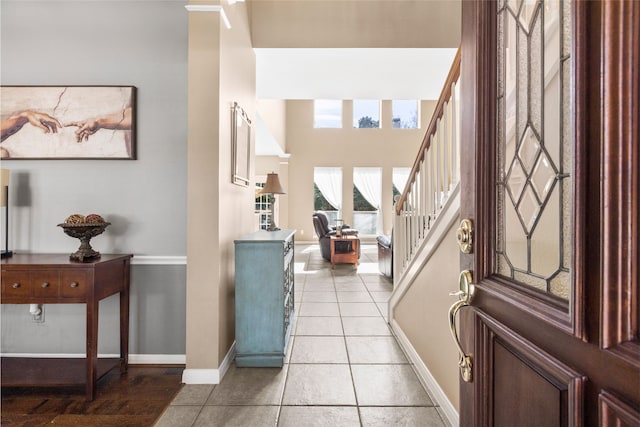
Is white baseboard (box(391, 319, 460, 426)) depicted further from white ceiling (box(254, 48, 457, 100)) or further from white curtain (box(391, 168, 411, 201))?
white curtain (box(391, 168, 411, 201))

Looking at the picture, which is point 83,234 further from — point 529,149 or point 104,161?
point 529,149

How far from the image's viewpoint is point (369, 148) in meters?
9.80

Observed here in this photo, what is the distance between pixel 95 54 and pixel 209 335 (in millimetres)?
2127

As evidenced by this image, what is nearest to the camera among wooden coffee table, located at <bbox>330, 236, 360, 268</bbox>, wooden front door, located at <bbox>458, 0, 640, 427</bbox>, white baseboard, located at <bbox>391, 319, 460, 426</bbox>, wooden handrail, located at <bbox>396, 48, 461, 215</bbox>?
wooden front door, located at <bbox>458, 0, 640, 427</bbox>

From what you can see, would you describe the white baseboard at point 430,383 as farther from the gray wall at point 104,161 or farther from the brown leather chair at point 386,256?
the brown leather chair at point 386,256

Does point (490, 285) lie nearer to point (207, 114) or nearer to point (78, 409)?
point (207, 114)

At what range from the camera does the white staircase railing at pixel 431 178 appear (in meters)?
1.92

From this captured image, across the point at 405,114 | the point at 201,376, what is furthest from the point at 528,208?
the point at 405,114

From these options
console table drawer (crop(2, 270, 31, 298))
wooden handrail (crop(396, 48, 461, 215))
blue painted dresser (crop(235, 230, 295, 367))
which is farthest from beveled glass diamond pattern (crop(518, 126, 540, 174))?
console table drawer (crop(2, 270, 31, 298))

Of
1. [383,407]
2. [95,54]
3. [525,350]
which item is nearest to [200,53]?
[95,54]

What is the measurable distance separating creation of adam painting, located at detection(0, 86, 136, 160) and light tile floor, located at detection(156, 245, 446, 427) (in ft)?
5.65

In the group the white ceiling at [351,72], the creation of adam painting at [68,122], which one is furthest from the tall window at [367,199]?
the creation of adam painting at [68,122]

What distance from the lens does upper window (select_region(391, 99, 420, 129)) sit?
990cm

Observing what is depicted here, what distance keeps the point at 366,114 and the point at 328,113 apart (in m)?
1.14
